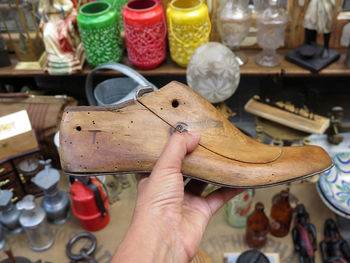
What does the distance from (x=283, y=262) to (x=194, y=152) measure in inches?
24.5

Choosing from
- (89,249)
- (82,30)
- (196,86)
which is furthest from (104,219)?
(82,30)

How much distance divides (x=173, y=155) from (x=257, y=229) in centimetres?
62

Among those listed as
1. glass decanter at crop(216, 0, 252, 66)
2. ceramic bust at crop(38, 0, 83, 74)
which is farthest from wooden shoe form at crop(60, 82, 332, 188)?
ceramic bust at crop(38, 0, 83, 74)

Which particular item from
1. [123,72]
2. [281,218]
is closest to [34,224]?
[123,72]

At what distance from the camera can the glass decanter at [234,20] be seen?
123 cm

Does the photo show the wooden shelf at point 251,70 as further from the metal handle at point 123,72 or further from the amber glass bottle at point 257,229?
the amber glass bottle at point 257,229

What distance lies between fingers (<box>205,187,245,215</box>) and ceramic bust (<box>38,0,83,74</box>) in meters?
0.80

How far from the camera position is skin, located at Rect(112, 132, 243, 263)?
64 centimetres

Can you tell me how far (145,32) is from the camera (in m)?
1.25

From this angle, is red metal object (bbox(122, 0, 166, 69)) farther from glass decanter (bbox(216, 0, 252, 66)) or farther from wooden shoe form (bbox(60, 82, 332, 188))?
wooden shoe form (bbox(60, 82, 332, 188))

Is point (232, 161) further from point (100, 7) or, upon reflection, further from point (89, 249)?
point (100, 7)

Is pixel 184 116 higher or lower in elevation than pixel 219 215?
higher

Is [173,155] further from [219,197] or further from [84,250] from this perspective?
[84,250]

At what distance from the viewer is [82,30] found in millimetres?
1274
